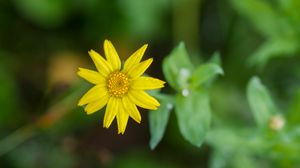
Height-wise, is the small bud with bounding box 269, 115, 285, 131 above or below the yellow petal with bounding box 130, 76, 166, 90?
above

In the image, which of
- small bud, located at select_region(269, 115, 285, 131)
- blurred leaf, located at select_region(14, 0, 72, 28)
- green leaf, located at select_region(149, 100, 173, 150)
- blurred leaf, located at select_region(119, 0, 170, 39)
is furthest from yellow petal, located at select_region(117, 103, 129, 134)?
blurred leaf, located at select_region(14, 0, 72, 28)

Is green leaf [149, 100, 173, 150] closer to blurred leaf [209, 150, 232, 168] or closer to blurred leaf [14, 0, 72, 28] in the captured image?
blurred leaf [209, 150, 232, 168]

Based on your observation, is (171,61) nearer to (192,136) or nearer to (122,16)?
(192,136)

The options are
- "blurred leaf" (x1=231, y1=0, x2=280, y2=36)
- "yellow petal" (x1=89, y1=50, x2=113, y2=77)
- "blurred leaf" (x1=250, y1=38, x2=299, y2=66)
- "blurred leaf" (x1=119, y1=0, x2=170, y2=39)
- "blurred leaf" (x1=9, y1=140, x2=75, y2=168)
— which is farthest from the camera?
"blurred leaf" (x1=119, y1=0, x2=170, y2=39)

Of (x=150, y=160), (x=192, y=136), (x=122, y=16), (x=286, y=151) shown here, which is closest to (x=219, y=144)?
(x=286, y=151)

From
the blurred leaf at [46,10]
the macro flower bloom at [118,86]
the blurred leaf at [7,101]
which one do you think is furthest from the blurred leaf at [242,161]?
the blurred leaf at [46,10]

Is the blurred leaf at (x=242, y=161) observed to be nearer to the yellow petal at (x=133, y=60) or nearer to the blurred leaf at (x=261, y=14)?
the blurred leaf at (x=261, y=14)
